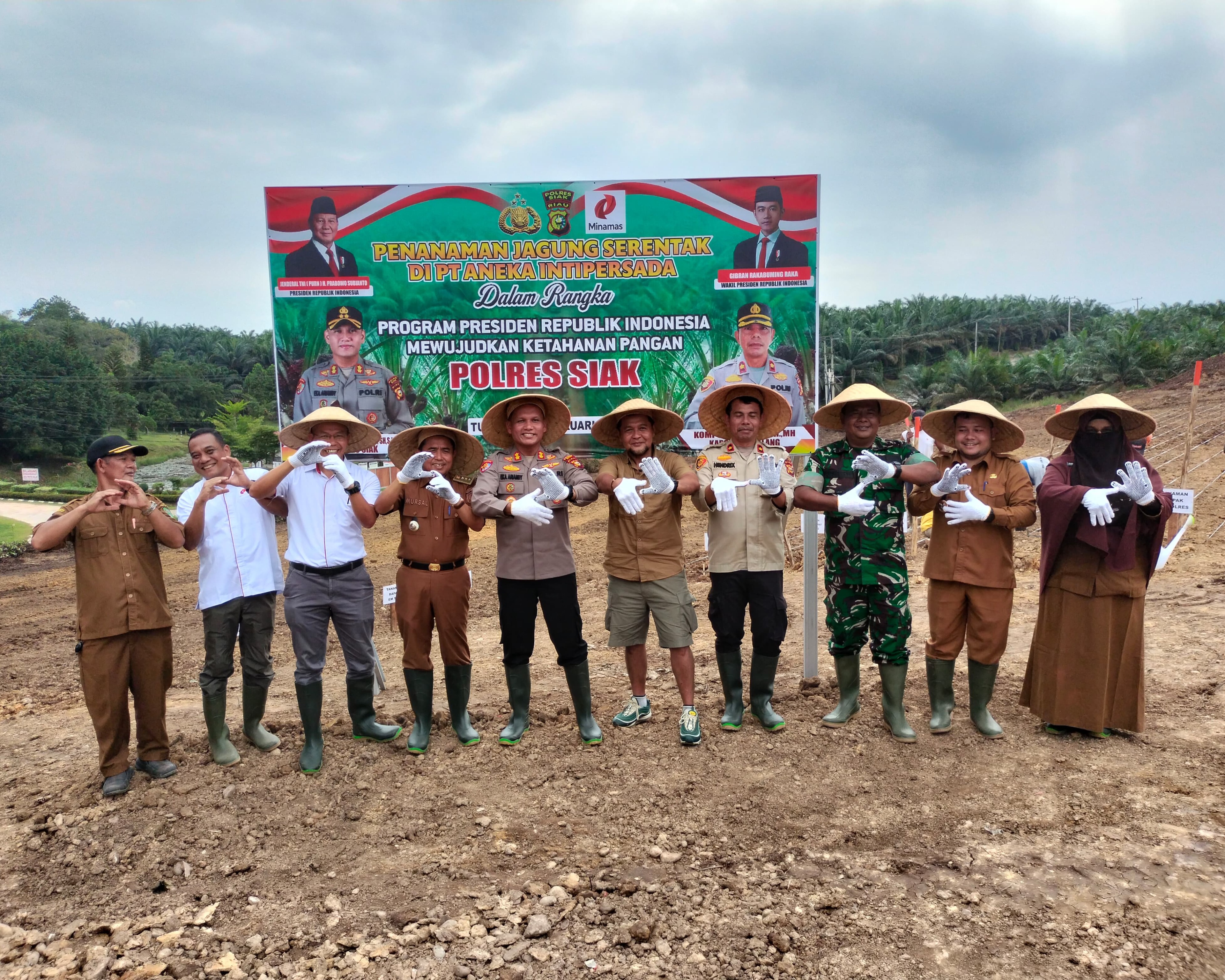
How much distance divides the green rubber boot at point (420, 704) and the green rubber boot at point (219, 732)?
0.92m

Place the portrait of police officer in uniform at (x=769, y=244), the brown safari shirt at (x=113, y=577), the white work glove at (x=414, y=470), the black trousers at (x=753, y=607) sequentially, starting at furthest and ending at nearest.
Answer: the portrait of police officer in uniform at (x=769, y=244) < the black trousers at (x=753, y=607) < the white work glove at (x=414, y=470) < the brown safari shirt at (x=113, y=577)

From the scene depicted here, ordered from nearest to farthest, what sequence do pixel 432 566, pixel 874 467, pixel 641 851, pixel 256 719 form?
pixel 641 851
pixel 874 467
pixel 432 566
pixel 256 719

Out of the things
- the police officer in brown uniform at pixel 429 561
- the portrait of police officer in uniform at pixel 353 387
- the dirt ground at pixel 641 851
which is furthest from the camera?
the portrait of police officer in uniform at pixel 353 387

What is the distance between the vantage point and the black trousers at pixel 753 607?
4180 mm

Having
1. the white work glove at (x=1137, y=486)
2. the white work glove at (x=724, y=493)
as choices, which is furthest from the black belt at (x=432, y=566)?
the white work glove at (x=1137, y=486)

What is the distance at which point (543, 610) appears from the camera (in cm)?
414

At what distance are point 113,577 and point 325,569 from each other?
3.11 ft

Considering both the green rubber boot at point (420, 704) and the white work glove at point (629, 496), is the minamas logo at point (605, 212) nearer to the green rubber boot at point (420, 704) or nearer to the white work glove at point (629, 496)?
the white work glove at point (629, 496)

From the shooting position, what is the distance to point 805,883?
9.86 ft

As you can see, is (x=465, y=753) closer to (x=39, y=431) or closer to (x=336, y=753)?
(x=336, y=753)

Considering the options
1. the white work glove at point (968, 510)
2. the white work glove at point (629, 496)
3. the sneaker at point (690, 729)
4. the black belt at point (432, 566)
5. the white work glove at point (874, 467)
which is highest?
the white work glove at point (874, 467)

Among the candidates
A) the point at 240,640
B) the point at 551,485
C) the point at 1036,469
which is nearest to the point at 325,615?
the point at 240,640

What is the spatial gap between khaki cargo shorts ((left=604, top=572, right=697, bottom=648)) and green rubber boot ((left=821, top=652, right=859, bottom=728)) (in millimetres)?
913

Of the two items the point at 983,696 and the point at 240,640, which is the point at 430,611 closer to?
the point at 240,640
